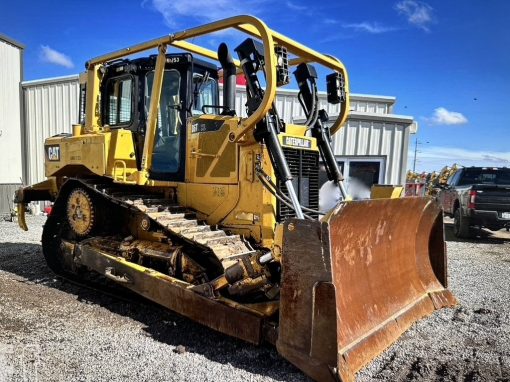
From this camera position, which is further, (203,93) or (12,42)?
(12,42)

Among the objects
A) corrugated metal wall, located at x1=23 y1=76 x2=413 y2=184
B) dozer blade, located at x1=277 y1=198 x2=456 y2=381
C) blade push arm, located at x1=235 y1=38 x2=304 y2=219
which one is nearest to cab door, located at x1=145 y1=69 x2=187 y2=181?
blade push arm, located at x1=235 y1=38 x2=304 y2=219

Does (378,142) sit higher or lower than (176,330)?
higher

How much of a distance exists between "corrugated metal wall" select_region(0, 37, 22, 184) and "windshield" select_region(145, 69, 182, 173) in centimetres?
1171

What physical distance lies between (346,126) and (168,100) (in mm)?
8313

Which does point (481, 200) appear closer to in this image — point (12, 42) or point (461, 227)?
point (461, 227)

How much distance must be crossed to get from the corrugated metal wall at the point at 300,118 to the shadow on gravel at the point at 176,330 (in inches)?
317

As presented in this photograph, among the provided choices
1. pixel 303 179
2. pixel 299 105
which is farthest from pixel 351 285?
pixel 299 105

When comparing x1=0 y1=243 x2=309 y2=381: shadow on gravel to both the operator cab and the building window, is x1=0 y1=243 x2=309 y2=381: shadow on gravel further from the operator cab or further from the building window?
the building window

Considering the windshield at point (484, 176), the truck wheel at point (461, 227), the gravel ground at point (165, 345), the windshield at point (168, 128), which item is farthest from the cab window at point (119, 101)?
the windshield at point (484, 176)

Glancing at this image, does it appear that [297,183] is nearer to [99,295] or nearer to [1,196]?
[99,295]

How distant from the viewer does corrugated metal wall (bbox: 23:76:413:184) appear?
12711 mm

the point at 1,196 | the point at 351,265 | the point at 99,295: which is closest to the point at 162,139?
the point at 99,295

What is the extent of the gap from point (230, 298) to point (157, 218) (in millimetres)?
1244

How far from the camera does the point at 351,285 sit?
3.78 meters
